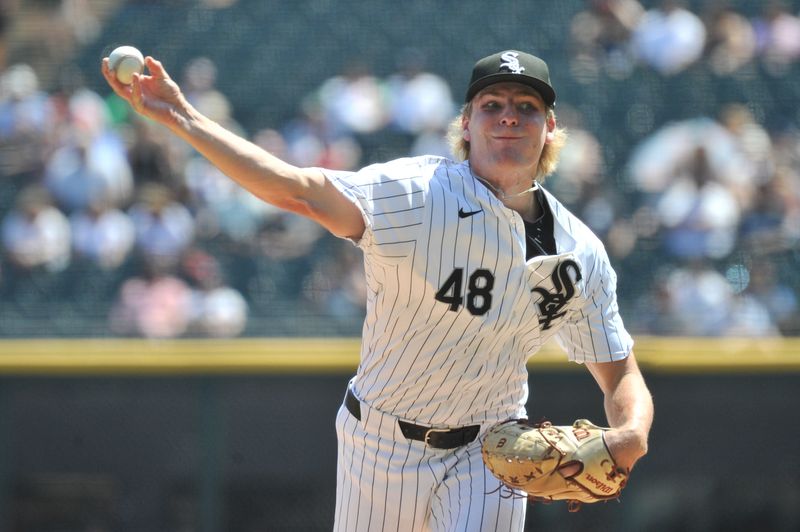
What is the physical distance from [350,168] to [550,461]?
4.88 meters

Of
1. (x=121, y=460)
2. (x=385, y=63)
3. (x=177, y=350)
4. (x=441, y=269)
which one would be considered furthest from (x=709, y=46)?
(x=441, y=269)

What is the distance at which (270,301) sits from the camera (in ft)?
22.2

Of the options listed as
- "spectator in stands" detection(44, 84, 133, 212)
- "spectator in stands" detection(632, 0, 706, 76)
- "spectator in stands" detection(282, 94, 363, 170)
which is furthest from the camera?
"spectator in stands" detection(632, 0, 706, 76)

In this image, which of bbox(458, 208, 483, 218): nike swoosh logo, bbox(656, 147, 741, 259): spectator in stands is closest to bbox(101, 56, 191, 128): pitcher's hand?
bbox(458, 208, 483, 218): nike swoosh logo

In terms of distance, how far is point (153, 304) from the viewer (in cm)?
675

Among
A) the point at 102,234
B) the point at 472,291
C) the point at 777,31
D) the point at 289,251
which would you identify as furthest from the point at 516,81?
the point at 777,31

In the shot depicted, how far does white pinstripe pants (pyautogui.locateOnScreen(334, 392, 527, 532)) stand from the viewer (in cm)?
317

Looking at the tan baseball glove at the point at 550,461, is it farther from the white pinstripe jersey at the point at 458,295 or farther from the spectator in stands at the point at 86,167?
the spectator in stands at the point at 86,167

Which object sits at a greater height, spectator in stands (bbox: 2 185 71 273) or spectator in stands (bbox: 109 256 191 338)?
spectator in stands (bbox: 2 185 71 273)

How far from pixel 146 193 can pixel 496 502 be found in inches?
178

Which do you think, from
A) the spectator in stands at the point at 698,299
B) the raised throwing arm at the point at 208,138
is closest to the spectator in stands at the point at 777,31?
the spectator in stands at the point at 698,299

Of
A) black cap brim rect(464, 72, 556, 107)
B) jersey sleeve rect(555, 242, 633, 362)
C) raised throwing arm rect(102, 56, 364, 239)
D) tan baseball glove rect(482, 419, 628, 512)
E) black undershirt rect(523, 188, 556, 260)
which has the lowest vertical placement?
tan baseball glove rect(482, 419, 628, 512)

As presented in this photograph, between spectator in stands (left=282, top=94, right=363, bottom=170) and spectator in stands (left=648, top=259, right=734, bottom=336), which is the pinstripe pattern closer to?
spectator in stands (left=648, top=259, right=734, bottom=336)

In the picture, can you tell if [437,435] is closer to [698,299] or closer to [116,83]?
[116,83]
